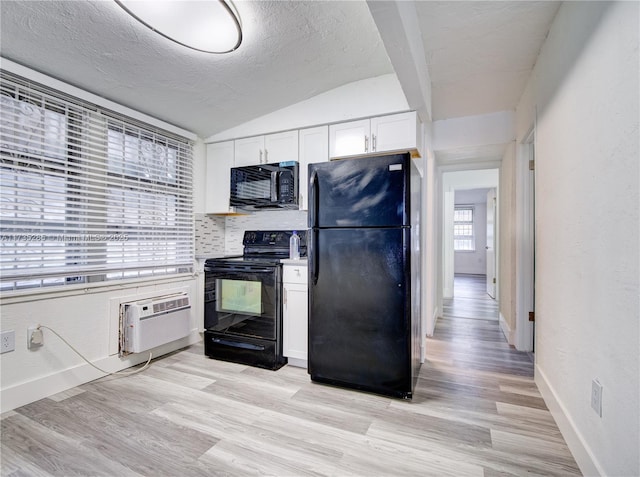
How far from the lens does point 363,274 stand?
212 centimetres

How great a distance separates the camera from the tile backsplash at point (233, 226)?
3.24 metres

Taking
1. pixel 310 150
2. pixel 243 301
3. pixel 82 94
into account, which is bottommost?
pixel 243 301

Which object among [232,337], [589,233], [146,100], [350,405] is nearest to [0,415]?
[232,337]

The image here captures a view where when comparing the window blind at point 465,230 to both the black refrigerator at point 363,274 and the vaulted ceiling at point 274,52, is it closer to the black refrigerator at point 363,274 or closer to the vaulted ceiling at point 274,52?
the vaulted ceiling at point 274,52

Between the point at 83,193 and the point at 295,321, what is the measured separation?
1.93 meters

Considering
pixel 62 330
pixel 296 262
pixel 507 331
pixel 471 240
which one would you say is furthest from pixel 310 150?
pixel 471 240

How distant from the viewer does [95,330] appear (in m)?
2.35

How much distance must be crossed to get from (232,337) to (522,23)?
313 cm

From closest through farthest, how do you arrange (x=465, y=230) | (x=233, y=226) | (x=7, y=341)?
(x=7, y=341) → (x=233, y=226) → (x=465, y=230)

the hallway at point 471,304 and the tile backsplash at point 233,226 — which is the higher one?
the tile backsplash at point 233,226

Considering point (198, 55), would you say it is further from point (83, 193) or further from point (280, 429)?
point (280, 429)

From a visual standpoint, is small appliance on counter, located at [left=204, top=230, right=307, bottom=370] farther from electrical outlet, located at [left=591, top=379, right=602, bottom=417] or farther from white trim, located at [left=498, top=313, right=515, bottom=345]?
white trim, located at [left=498, top=313, right=515, bottom=345]

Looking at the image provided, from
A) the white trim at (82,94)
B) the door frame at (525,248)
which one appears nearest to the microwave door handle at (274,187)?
the white trim at (82,94)

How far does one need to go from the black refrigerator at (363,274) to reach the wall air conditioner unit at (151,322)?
135 centimetres
